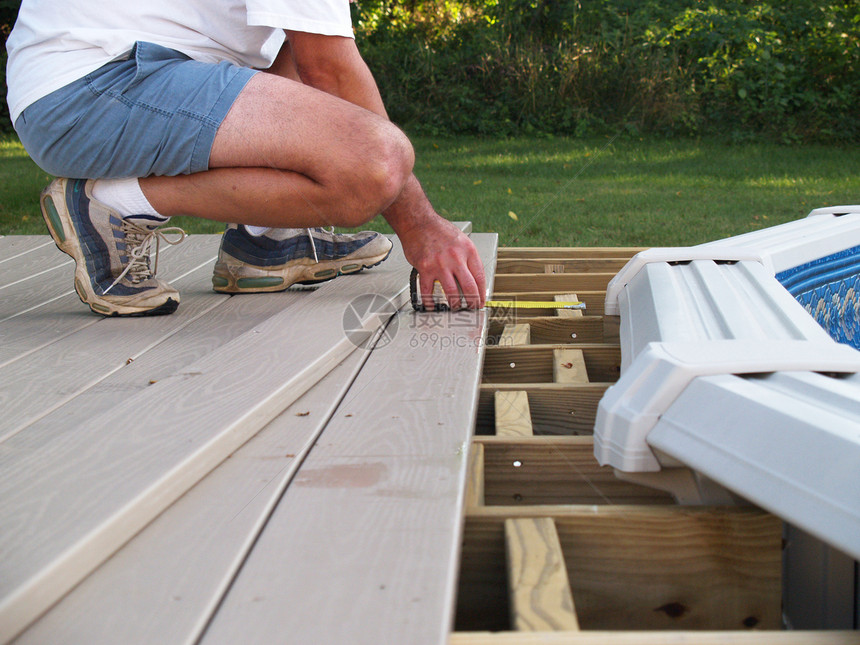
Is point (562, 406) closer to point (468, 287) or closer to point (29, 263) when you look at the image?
point (468, 287)

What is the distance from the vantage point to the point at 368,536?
2.59 ft

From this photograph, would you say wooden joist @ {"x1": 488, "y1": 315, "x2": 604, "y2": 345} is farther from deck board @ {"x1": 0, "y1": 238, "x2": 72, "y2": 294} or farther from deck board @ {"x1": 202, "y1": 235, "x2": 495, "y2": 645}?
deck board @ {"x1": 0, "y1": 238, "x2": 72, "y2": 294}

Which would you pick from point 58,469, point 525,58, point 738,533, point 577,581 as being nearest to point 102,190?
point 58,469

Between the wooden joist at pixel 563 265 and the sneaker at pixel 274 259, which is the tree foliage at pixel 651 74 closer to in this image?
the wooden joist at pixel 563 265

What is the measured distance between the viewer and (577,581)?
0.88 m

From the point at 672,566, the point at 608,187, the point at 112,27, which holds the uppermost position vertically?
the point at 112,27

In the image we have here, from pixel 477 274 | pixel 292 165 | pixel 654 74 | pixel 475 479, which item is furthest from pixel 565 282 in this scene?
pixel 654 74

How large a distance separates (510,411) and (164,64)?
Result: 1.15 m

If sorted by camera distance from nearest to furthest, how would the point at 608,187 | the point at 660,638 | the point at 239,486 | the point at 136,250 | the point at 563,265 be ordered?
the point at 660,638, the point at 239,486, the point at 136,250, the point at 563,265, the point at 608,187

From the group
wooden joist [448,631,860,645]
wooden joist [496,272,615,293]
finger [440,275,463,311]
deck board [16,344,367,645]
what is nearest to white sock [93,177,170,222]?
finger [440,275,463,311]

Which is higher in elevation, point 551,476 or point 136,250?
point 136,250

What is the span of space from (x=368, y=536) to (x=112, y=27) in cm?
148

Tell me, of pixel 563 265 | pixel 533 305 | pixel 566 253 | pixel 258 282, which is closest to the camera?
pixel 533 305

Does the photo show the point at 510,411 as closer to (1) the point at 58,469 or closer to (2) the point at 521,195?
(1) the point at 58,469
